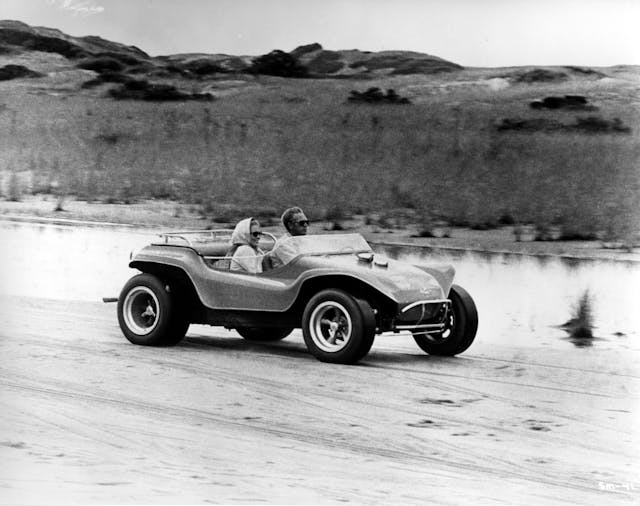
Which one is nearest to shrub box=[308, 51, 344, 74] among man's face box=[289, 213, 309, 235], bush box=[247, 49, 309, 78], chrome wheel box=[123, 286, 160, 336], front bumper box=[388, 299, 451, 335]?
bush box=[247, 49, 309, 78]

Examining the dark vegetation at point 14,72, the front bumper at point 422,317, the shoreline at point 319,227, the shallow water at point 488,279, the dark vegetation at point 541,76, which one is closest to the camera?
the front bumper at point 422,317

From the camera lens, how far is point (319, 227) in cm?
1420

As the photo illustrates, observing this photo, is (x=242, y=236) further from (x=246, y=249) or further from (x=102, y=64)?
(x=102, y=64)

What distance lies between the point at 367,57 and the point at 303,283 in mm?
4979

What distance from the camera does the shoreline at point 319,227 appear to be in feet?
44.4

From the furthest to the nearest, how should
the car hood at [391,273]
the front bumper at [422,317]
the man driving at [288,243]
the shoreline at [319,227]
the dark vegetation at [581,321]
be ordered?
the shoreline at [319,227]
the dark vegetation at [581,321]
the man driving at [288,243]
the front bumper at [422,317]
the car hood at [391,273]

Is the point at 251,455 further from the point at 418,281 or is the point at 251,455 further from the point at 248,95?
the point at 248,95

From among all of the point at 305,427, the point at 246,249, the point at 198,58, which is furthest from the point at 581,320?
the point at 198,58

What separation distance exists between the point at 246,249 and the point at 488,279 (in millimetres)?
4097

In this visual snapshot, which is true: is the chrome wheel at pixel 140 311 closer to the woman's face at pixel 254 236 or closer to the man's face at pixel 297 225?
the woman's face at pixel 254 236

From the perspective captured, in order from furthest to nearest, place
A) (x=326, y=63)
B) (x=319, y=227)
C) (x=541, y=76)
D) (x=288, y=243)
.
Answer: (x=319, y=227)
(x=326, y=63)
(x=541, y=76)
(x=288, y=243)

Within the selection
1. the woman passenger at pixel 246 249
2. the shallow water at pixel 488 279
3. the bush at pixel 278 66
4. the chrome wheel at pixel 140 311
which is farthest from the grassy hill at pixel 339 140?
the chrome wheel at pixel 140 311

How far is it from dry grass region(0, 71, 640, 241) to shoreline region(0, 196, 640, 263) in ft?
0.53

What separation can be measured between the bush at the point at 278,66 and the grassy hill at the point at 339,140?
156 millimetres
